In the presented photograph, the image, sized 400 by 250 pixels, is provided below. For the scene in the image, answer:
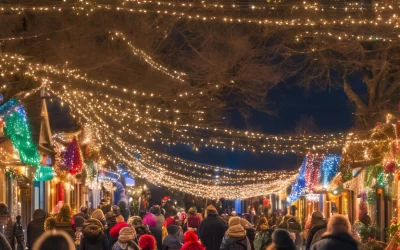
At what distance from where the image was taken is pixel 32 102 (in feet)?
83.2

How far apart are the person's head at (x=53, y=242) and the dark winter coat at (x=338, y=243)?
279 cm

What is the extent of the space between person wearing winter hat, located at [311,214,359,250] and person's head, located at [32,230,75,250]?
2774 mm

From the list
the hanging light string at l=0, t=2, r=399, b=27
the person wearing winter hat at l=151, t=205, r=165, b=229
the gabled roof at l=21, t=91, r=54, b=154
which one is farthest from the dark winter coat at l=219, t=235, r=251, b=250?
the gabled roof at l=21, t=91, r=54, b=154

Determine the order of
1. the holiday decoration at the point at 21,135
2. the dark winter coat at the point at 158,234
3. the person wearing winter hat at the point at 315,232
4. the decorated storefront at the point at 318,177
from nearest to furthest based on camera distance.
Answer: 1. the person wearing winter hat at the point at 315,232
2. the dark winter coat at the point at 158,234
3. the holiday decoration at the point at 21,135
4. the decorated storefront at the point at 318,177

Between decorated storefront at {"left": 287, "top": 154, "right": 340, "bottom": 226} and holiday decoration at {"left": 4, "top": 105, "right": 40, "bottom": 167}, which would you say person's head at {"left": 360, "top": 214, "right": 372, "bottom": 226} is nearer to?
decorated storefront at {"left": 287, "top": 154, "right": 340, "bottom": 226}

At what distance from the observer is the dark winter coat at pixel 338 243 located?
A: 29.6 feet

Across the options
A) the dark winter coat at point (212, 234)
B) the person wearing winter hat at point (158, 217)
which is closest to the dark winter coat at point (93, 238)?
the dark winter coat at point (212, 234)

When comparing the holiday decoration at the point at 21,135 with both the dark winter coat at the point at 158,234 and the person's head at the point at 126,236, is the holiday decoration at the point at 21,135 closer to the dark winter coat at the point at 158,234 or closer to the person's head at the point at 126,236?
the dark winter coat at the point at 158,234

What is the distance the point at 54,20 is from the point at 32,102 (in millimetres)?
5992

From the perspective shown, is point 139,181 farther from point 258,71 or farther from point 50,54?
point 50,54

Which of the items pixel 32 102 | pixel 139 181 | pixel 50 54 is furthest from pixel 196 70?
pixel 139 181

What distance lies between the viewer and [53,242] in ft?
29.5

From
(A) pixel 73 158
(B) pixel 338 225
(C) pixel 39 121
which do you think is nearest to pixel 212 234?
(B) pixel 338 225

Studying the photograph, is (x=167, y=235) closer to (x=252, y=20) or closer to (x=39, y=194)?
(x=252, y=20)
